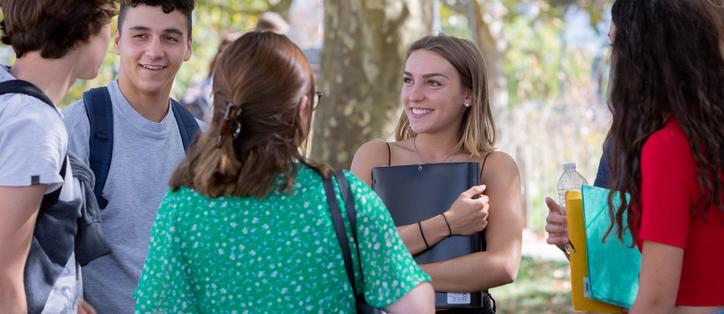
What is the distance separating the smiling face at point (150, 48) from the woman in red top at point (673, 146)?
161cm

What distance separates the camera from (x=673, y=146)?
272 cm

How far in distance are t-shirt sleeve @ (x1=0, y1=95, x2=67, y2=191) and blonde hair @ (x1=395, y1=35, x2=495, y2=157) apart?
159 cm

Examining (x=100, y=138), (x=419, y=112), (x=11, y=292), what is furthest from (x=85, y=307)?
(x=419, y=112)

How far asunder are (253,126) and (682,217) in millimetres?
1141

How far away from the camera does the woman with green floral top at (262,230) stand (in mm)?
2596

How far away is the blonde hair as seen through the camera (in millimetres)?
3848

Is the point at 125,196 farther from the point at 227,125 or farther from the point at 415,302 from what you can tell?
the point at 415,302

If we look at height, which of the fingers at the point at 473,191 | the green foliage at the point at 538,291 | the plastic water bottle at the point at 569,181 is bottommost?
the green foliage at the point at 538,291

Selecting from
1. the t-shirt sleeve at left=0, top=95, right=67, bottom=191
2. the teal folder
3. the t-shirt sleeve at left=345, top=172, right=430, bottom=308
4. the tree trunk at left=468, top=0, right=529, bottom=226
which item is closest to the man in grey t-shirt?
the t-shirt sleeve at left=0, top=95, right=67, bottom=191

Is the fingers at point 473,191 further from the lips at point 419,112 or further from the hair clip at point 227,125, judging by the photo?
the hair clip at point 227,125

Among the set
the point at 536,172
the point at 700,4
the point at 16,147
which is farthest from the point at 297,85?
the point at 536,172

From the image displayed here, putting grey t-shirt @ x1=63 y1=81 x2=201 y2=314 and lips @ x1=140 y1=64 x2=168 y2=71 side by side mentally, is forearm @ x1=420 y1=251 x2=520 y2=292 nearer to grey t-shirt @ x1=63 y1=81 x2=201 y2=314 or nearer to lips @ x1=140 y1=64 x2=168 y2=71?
grey t-shirt @ x1=63 y1=81 x2=201 y2=314

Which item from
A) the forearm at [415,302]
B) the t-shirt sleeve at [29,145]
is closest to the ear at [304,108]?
the forearm at [415,302]

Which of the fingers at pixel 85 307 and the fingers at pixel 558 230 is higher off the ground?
the fingers at pixel 558 230
